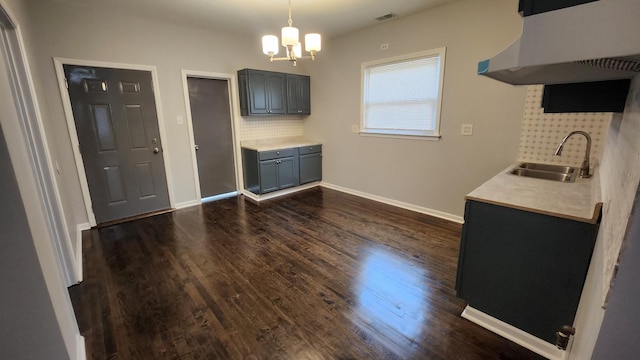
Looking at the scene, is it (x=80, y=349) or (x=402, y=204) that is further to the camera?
(x=402, y=204)

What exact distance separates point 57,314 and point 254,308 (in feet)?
3.56

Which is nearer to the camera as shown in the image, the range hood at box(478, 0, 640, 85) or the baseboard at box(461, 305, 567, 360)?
the range hood at box(478, 0, 640, 85)

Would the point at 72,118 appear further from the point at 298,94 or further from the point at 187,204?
the point at 298,94

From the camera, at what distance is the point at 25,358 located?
107cm

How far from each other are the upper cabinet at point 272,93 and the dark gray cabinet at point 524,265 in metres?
3.58

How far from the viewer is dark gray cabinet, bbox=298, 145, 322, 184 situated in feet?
15.8

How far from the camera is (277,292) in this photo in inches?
83.7

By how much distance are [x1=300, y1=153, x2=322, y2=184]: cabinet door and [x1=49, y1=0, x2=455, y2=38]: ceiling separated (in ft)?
6.80

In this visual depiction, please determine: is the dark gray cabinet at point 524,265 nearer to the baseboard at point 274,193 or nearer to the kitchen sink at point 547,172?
the kitchen sink at point 547,172

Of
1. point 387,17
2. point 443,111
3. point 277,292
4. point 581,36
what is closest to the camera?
point 581,36

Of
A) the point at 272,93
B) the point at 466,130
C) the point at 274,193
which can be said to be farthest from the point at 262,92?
the point at 466,130

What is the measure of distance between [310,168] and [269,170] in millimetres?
881

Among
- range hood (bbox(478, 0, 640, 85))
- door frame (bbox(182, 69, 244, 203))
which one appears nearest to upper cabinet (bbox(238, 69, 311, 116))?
door frame (bbox(182, 69, 244, 203))

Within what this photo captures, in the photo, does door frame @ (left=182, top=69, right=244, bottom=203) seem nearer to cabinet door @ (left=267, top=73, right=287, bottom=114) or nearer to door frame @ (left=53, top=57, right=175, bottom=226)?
door frame @ (left=53, top=57, right=175, bottom=226)
